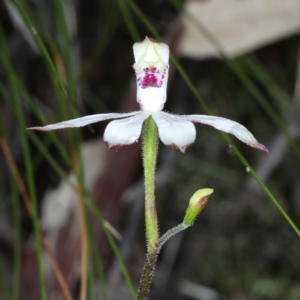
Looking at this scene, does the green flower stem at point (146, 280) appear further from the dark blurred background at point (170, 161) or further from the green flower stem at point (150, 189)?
the dark blurred background at point (170, 161)

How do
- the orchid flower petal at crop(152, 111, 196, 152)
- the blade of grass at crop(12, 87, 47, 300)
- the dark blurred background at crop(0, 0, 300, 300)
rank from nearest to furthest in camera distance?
the orchid flower petal at crop(152, 111, 196, 152) → the blade of grass at crop(12, 87, 47, 300) → the dark blurred background at crop(0, 0, 300, 300)

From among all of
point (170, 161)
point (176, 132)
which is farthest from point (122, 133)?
point (170, 161)

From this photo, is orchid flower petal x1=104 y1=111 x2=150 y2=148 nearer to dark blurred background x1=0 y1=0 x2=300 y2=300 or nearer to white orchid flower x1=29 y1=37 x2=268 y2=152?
white orchid flower x1=29 y1=37 x2=268 y2=152

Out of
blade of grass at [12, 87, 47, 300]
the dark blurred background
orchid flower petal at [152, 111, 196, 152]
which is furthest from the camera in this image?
the dark blurred background

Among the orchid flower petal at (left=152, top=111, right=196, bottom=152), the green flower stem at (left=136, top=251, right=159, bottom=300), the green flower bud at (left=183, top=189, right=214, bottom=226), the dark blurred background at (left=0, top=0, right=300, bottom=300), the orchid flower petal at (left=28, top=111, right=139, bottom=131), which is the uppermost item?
the dark blurred background at (left=0, top=0, right=300, bottom=300)

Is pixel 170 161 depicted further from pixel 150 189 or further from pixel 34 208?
pixel 150 189

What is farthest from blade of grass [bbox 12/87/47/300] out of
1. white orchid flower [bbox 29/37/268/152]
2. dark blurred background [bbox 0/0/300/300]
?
white orchid flower [bbox 29/37/268/152]

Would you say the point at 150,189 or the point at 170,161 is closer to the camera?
the point at 150,189

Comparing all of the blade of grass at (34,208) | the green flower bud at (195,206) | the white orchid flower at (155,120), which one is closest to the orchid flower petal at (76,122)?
the white orchid flower at (155,120)
